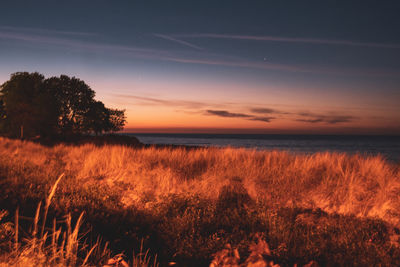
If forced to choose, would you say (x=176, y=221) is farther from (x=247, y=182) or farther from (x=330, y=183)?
(x=330, y=183)

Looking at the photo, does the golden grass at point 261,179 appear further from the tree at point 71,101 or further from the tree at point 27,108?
the tree at point 71,101

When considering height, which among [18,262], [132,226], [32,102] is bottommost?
[132,226]

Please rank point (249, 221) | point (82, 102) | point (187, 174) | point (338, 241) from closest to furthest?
point (338, 241) → point (249, 221) → point (187, 174) → point (82, 102)

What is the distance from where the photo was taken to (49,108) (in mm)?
21844

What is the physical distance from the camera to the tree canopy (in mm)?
21953

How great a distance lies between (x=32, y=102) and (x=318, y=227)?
23.6 meters

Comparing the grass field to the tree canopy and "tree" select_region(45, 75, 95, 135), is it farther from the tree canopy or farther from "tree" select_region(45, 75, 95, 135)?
"tree" select_region(45, 75, 95, 135)

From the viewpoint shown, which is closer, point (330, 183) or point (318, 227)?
point (318, 227)

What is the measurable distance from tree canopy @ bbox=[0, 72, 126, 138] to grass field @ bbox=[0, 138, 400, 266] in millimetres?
14033

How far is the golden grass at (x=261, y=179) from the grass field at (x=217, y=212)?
31 millimetres

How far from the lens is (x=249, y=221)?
18.3 feet

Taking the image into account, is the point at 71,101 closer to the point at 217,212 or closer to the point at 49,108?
the point at 49,108

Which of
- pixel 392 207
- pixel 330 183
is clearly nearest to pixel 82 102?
pixel 330 183

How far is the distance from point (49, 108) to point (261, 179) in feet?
65.5
